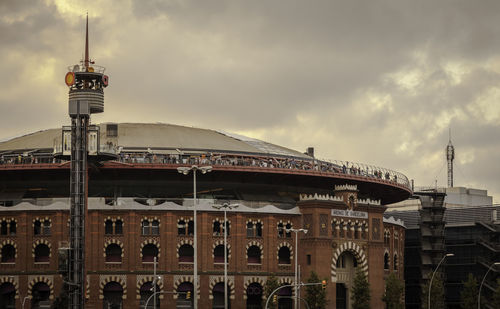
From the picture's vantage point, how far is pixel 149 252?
132 m

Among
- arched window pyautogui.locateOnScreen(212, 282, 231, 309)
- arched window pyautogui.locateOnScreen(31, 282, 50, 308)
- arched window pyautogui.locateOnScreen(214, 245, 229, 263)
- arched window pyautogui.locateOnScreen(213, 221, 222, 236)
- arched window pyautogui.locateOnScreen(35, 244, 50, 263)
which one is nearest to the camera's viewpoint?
arched window pyautogui.locateOnScreen(31, 282, 50, 308)

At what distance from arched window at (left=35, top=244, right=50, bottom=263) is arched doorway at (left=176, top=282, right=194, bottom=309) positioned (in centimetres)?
1540

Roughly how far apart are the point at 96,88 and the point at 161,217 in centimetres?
1787

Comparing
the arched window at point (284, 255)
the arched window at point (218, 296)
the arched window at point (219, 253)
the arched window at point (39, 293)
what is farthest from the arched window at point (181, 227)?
the arched window at point (39, 293)

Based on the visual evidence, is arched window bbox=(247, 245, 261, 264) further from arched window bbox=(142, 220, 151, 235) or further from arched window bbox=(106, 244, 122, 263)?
arched window bbox=(106, 244, 122, 263)

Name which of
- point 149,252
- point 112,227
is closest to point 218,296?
point 149,252

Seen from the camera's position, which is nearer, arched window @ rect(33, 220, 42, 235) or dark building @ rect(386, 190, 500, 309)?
arched window @ rect(33, 220, 42, 235)

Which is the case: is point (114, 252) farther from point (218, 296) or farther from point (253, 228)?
point (253, 228)

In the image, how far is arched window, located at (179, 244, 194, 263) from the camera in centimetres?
13262

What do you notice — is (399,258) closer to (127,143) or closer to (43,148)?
(127,143)

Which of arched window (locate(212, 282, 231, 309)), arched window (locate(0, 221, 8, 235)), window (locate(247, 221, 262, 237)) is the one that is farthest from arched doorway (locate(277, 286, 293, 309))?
arched window (locate(0, 221, 8, 235))

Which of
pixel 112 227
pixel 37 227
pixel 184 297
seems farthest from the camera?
pixel 37 227

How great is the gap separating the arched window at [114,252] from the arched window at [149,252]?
2.70 m

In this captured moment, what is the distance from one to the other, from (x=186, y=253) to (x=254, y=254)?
8.24 metres
